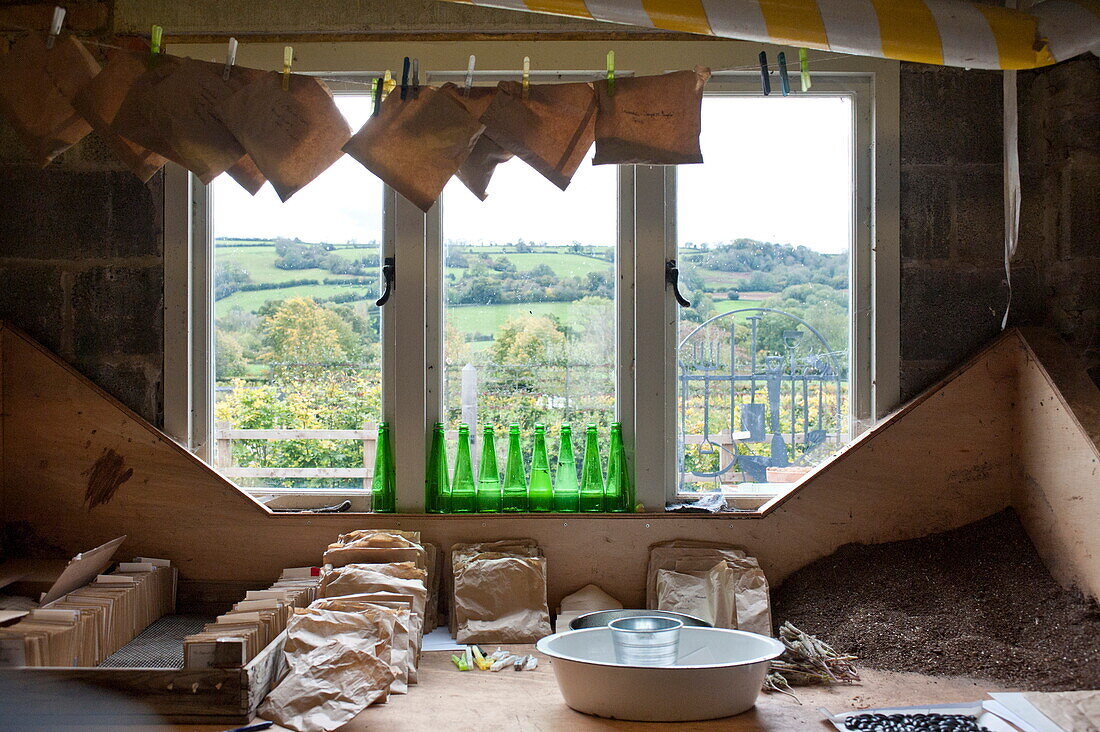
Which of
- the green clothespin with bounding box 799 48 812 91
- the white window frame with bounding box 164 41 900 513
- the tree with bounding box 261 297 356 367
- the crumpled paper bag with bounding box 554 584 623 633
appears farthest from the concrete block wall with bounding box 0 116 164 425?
the green clothespin with bounding box 799 48 812 91

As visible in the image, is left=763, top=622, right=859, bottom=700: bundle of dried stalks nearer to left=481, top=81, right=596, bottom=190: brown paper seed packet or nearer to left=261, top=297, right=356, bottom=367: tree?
left=481, top=81, right=596, bottom=190: brown paper seed packet

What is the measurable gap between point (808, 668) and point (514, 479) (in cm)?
81

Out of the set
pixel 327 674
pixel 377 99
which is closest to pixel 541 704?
pixel 327 674

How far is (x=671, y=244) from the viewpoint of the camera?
214 centimetres

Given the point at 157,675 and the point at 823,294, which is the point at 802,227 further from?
the point at 157,675

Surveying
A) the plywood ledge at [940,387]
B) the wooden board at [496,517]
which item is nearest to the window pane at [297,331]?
the wooden board at [496,517]

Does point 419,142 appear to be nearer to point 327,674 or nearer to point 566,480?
point 566,480

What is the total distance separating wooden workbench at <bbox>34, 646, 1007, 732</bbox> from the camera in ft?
4.73

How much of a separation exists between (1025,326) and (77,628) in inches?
83.8

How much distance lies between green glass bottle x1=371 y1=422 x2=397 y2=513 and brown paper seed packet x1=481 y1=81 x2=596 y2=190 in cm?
78

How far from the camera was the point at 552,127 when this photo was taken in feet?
5.73

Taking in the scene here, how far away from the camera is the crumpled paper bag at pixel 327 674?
56.4 inches

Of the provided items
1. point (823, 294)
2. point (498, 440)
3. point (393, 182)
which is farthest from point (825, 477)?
point (393, 182)

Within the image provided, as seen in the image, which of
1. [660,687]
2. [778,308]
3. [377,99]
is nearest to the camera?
[660,687]
